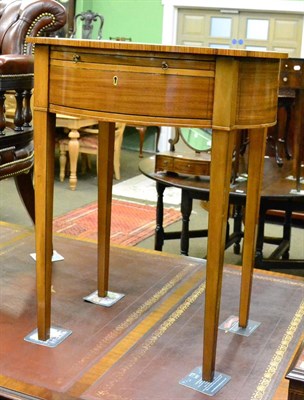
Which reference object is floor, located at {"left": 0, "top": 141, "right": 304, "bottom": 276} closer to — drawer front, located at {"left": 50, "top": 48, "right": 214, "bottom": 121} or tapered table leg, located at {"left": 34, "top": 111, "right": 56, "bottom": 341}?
tapered table leg, located at {"left": 34, "top": 111, "right": 56, "bottom": 341}

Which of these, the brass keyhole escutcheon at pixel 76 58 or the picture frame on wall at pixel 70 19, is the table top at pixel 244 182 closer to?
the brass keyhole escutcheon at pixel 76 58

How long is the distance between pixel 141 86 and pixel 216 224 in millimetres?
346

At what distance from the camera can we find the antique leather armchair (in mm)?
1931

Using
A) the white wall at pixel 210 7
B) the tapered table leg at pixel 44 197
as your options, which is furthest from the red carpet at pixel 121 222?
the white wall at pixel 210 7

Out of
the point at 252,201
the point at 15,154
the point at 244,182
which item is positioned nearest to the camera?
the point at 252,201

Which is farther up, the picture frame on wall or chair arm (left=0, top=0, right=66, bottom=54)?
the picture frame on wall

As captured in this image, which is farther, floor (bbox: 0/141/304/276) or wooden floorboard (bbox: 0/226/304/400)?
floor (bbox: 0/141/304/276)

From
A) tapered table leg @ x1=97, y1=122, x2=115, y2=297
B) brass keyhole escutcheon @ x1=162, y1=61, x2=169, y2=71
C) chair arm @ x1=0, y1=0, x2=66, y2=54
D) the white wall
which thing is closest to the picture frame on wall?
the white wall

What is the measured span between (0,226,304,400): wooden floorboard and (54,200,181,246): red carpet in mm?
1573

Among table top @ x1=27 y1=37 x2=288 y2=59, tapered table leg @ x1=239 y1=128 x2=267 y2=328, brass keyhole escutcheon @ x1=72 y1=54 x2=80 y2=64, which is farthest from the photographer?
tapered table leg @ x1=239 y1=128 x2=267 y2=328

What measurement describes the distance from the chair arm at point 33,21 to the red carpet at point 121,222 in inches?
59.8

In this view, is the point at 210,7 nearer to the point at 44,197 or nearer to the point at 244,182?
the point at 244,182

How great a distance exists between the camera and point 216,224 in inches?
54.2

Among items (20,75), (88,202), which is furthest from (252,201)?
(88,202)
